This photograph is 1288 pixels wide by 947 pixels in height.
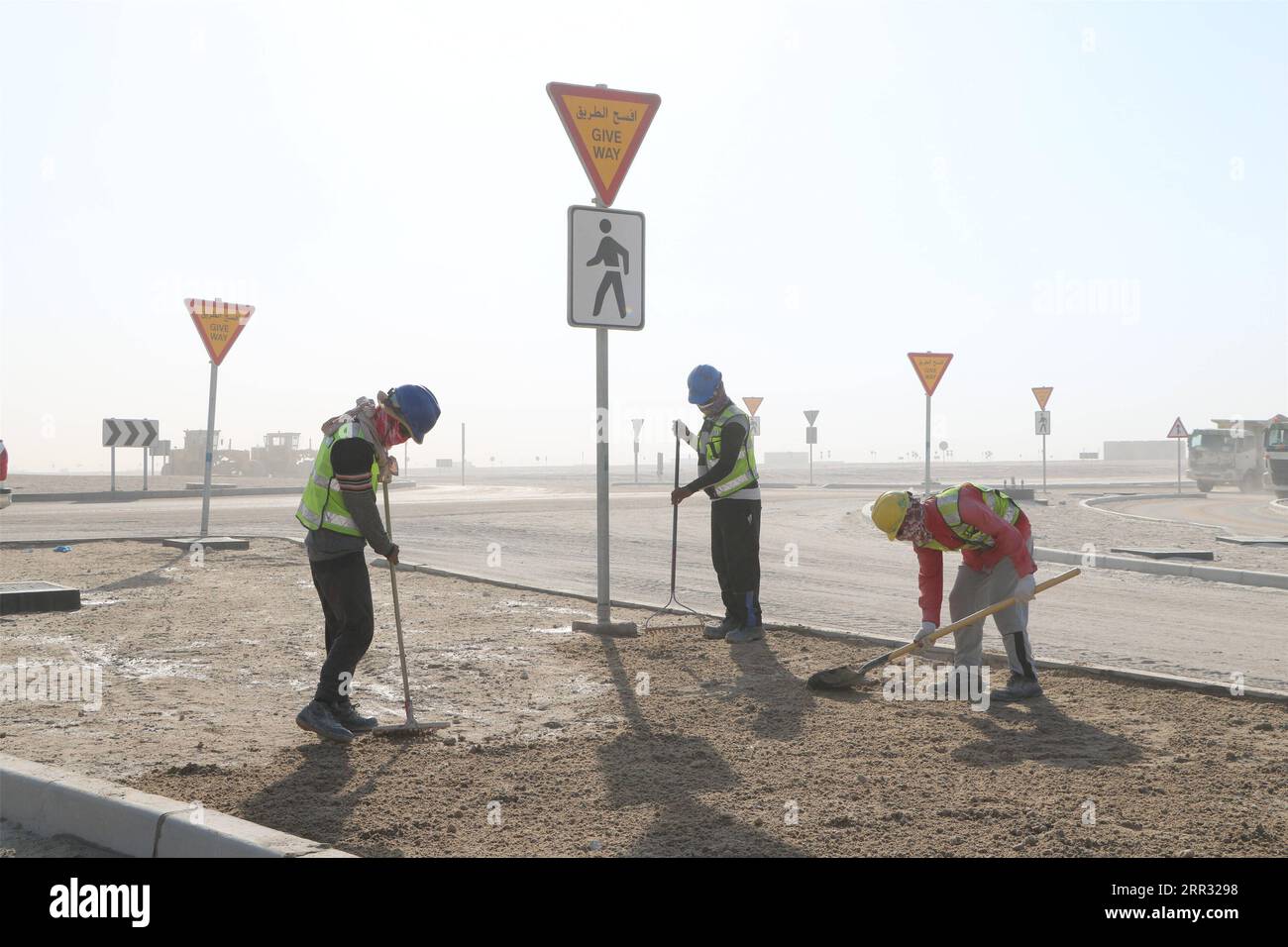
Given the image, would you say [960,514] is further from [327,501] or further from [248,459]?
[248,459]

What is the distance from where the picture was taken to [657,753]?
17.0 feet

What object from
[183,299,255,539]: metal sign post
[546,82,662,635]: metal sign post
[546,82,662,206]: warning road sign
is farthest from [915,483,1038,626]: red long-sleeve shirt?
[183,299,255,539]: metal sign post

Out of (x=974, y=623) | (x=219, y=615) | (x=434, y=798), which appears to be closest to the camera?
(x=434, y=798)

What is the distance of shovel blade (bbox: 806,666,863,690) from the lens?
251 inches

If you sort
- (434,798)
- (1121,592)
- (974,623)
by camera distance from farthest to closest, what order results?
(1121,592) < (974,623) < (434,798)

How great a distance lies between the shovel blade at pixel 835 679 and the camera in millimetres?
6387

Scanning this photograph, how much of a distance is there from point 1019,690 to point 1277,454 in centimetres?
3041

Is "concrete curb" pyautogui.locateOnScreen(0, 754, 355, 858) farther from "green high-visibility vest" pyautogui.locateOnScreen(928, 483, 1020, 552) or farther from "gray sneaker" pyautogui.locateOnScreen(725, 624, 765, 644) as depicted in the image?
"gray sneaker" pyautogui.locateOnScreen(725, 624, 765, 644)

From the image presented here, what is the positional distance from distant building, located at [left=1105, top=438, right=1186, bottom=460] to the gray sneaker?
360 ft

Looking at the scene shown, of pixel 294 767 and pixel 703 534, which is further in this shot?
pixel 703 534
